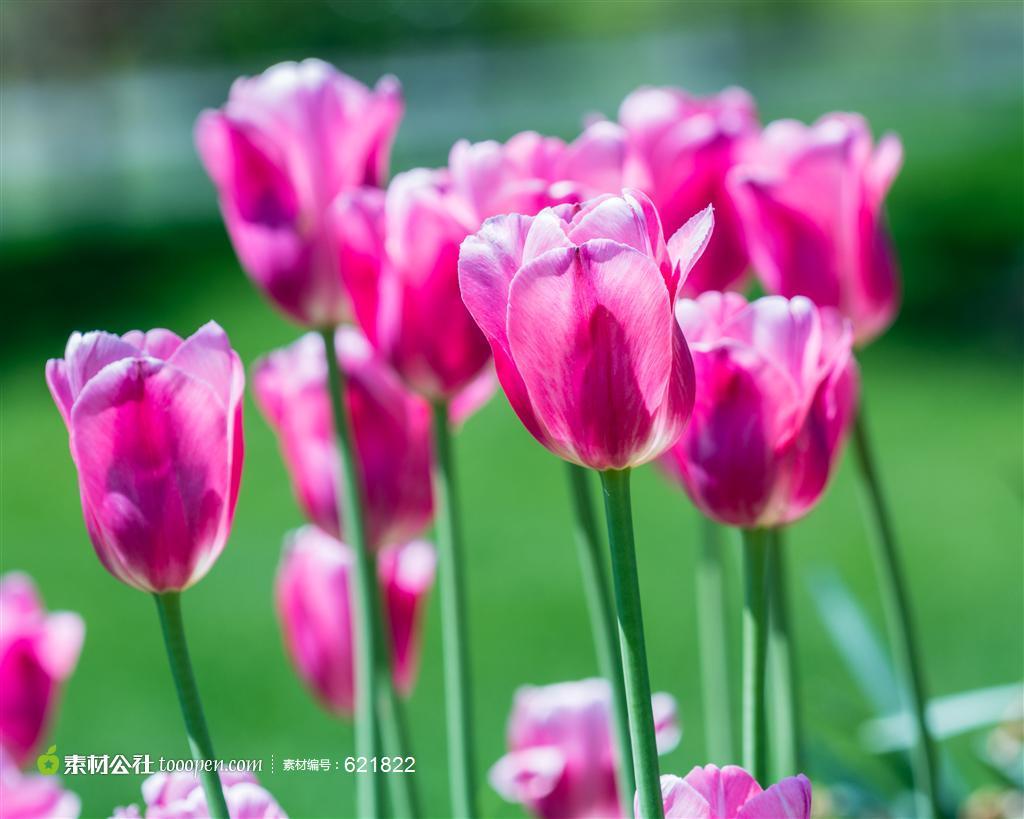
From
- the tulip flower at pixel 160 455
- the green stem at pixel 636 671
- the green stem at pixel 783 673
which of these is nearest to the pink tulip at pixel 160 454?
the tulip flower at pixel 160 455

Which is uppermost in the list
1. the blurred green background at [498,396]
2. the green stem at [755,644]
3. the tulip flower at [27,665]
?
the blurred green background at [498,396]

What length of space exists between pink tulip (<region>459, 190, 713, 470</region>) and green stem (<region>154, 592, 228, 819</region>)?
0.11m

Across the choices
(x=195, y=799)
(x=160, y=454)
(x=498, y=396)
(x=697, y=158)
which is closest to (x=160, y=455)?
(x=160, y=454)

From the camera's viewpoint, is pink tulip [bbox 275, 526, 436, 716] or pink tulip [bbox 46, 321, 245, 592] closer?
pink tulip [bbox 46, 321, 245, 592]

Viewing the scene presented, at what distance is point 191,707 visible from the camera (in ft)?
1.25

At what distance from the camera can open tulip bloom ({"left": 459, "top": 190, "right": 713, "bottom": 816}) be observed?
354 millimetres

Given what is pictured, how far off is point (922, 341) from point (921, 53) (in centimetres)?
802

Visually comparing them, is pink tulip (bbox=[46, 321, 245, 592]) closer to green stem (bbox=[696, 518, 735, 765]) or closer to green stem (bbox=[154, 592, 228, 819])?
green stem (bbox=[154, 592, 228, 819])

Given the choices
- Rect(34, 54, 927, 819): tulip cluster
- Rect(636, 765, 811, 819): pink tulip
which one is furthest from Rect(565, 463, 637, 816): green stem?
Rect(636, 765, 811, 819): pink tulip

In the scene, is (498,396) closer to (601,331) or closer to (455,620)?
(455,620)

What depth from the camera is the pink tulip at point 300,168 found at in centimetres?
59

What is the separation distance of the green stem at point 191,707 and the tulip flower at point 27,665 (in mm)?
179

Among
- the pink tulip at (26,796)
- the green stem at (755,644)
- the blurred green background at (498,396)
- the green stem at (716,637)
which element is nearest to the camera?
the pink tulip at (26,796)

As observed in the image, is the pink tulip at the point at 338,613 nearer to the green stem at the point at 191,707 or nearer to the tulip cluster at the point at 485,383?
the tulip cluster at the point at 485,383
